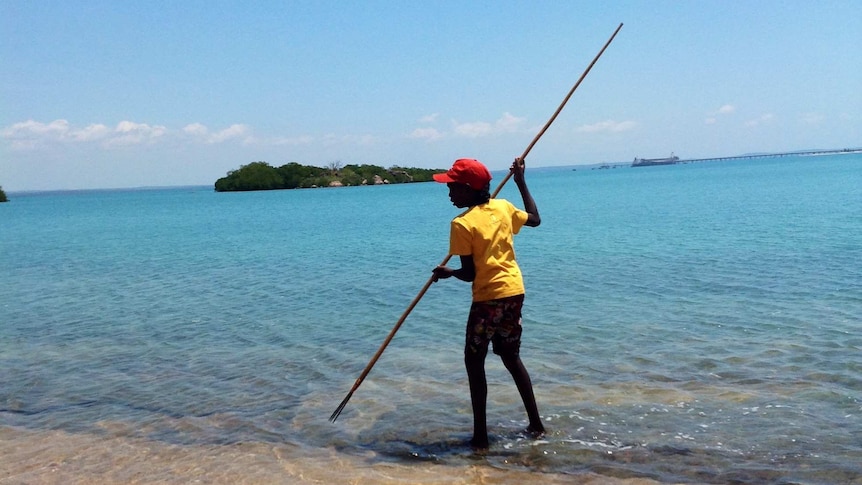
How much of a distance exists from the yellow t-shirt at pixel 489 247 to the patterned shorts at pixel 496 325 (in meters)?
0.07

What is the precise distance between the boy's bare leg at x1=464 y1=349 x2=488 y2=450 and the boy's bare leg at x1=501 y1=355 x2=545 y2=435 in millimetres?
207

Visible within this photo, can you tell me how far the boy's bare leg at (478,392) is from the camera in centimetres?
505

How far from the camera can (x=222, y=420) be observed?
6.50 meters

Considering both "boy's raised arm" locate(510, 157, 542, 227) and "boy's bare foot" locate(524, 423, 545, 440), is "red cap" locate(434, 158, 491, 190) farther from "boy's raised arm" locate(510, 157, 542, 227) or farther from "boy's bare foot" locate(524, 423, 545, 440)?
"boy's bare foot" locate(524, 423, 545, 440)

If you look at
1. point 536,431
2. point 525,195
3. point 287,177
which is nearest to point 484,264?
point 525,195

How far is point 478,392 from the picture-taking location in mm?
5164

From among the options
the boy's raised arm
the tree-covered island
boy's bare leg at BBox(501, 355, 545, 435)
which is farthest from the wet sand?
the tree-covered island

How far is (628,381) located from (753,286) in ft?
21.1

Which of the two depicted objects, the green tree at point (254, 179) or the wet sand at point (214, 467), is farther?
the green tree at point (254, 179)

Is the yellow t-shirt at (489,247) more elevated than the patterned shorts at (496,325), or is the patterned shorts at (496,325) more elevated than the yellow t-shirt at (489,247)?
the yellow t-shirt at (489,247)

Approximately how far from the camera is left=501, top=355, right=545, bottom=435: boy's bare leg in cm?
509

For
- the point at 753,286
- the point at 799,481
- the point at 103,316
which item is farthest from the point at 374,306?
the point at 799,481

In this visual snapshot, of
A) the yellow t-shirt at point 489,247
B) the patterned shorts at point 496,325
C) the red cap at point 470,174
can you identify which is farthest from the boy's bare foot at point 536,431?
the red cap at point 470,174

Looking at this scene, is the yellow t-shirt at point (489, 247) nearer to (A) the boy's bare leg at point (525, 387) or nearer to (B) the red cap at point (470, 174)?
(B) the red cap at point (470, 174)
